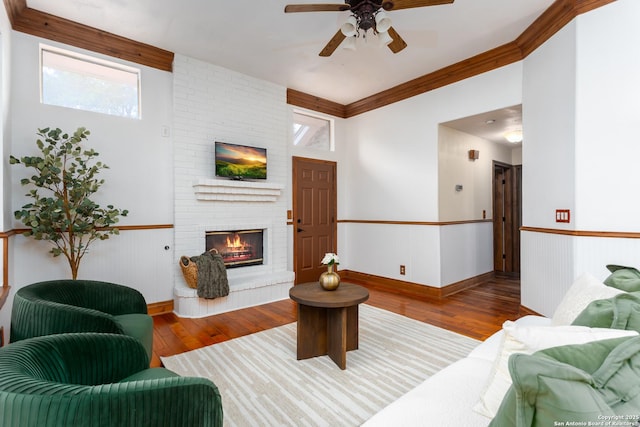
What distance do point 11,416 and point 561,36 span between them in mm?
4174

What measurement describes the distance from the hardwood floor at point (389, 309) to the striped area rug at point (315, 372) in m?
0.21

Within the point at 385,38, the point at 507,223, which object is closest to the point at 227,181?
the point at 385,38

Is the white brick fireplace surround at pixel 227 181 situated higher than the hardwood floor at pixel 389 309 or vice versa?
the white brick fireplace surround at pixel 227 181

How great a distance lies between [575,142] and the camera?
2623 millimetres

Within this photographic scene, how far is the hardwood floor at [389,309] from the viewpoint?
9.45 feet

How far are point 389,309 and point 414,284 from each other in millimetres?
922

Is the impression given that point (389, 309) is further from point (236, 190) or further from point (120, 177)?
point (120, 177)

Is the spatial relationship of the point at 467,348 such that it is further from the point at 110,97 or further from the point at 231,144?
the point at 110,97

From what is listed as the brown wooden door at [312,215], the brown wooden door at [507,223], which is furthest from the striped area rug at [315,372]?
the brown wooden door at [507,223]

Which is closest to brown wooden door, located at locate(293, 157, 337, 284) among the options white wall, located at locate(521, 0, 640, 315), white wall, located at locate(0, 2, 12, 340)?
white wall, located at locate(521, 0, 640, 315)

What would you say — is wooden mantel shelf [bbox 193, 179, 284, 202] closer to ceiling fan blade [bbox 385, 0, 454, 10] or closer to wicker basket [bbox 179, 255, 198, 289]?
wicker basket [bbox 179, 255, 198, 289]

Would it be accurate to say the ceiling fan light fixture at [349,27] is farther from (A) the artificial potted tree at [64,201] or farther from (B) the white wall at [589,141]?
(A) the artificial potted tree at [64,201]

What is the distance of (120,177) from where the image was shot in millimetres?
3342

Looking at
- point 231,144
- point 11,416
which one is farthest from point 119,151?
point 11,416
